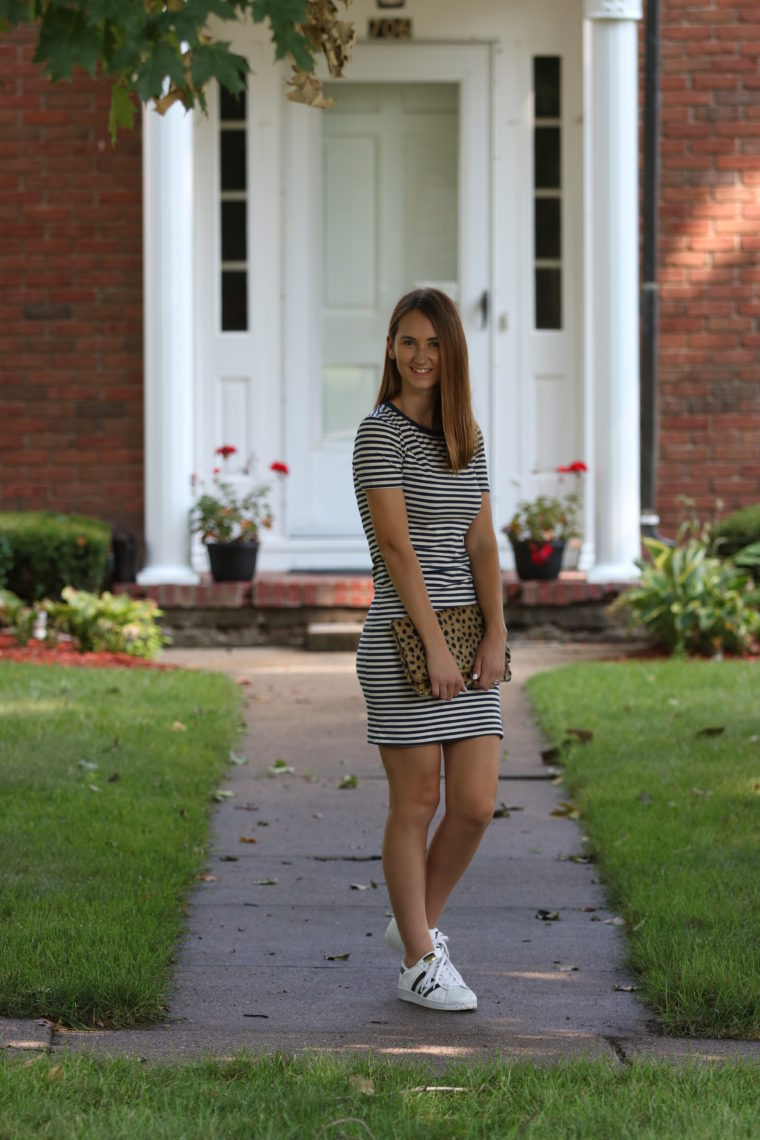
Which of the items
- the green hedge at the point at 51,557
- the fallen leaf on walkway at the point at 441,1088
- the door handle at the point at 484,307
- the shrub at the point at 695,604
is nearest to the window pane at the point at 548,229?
the door handle at the point at 484,307

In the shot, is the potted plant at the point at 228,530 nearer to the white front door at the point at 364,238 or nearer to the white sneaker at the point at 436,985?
the white front door at the point at 364,238

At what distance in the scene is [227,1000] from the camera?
3518 mm

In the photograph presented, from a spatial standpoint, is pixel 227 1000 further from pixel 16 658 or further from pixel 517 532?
pixel 517 532

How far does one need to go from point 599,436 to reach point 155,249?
2.80m

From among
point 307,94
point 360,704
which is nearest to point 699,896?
point 307,94

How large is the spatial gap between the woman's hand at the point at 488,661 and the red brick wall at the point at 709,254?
270 inches

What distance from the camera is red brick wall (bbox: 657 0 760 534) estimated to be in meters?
10.0

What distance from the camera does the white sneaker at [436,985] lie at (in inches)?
136

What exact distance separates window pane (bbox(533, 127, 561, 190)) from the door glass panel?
1.70 feet

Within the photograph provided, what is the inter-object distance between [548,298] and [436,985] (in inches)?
285

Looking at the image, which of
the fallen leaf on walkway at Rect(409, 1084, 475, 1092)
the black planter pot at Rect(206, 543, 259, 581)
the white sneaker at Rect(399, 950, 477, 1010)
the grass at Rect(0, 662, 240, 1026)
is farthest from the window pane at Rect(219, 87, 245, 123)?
the fallen leaf on walkway at Rect(409, 1084, 475, 1092)

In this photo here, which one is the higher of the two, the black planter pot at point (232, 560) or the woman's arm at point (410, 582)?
the woman's arm at point (410, 582)

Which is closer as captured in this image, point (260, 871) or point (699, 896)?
point (699, 896)

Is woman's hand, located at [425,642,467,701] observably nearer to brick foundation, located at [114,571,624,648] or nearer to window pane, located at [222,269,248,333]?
brick foundation, located at [114,571,624,648]
